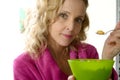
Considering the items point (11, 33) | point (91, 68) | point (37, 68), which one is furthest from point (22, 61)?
point (11, 33)

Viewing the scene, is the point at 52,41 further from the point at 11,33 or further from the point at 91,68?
the point at 11,33

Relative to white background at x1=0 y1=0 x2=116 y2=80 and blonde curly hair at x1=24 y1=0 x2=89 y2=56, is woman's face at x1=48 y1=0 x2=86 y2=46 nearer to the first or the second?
blonde curly hair at x1=24 y1=0 x2=89 y2=56

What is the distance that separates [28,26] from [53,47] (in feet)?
0.47

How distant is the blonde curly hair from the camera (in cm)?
97

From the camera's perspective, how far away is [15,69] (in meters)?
0.96

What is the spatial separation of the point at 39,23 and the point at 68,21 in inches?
6.0

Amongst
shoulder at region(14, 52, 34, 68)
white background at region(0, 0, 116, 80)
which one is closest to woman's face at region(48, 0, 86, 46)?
shoulder at region(14, 52, 34, 68)

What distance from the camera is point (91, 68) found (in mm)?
716

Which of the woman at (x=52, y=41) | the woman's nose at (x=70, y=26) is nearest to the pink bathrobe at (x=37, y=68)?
the woman at (x=52, y=41)

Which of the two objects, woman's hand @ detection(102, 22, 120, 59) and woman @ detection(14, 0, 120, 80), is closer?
woman @ detection(14, 0, 120, 80)

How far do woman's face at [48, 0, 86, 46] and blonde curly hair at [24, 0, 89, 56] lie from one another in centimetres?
2

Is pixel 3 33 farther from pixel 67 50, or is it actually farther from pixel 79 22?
pixel 79 22

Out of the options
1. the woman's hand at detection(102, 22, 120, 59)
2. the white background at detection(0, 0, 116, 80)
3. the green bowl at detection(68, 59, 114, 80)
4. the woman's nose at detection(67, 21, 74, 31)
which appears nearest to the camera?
the green bowl at detection(68, 59, 114, 80)

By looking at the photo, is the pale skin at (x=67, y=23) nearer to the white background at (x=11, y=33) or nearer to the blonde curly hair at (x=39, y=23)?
the blonde curly hair at (x=39, y=23)
